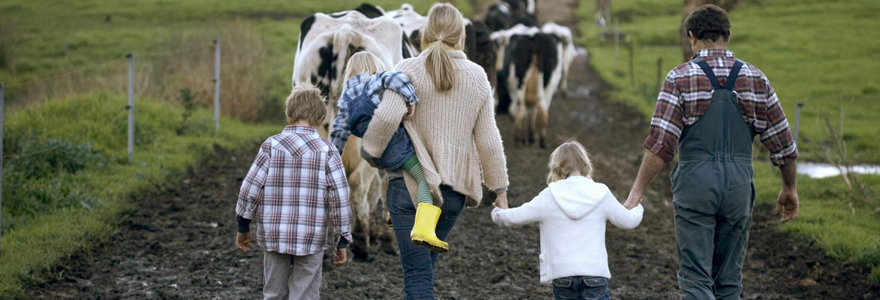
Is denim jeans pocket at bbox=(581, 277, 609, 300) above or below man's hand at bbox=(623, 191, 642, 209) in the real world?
below

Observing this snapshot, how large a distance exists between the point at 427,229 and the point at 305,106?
1.04 m

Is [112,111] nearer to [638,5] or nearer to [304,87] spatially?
[304,87]

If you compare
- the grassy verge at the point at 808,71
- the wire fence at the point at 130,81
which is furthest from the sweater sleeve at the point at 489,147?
the wire fence at the point at 130,81

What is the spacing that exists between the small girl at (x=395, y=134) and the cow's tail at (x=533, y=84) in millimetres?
9086

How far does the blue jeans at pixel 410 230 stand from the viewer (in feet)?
14.7

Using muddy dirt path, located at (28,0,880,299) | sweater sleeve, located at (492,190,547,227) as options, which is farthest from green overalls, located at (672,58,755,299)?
muddy dirt path, located at (28,0,880,299)

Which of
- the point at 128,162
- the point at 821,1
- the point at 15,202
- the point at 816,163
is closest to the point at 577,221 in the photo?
the point at 15,202

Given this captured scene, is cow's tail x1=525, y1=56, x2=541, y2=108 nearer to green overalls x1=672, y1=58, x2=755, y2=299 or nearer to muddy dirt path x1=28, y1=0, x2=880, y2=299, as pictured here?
muddy dirt path x1=28, y1=0, x2=880, y2=299

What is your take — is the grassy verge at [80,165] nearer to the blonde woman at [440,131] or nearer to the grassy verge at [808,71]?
the blonde woman at [440,131]

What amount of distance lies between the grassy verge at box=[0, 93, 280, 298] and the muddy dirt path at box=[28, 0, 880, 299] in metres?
0.23

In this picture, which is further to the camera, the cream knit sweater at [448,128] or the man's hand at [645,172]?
the man's hand at [645,172]

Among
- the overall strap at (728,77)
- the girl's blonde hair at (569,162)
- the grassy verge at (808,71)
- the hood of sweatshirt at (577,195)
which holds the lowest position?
the grassy verge at (808,71)

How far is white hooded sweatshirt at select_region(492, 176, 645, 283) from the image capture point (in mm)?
4348

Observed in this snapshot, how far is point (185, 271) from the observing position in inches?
265
